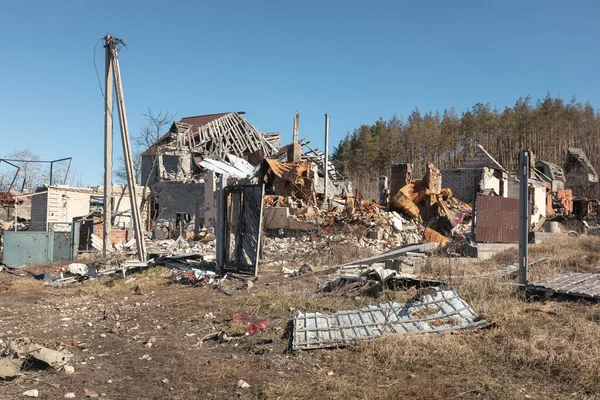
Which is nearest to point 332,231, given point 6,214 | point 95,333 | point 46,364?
point 95,333

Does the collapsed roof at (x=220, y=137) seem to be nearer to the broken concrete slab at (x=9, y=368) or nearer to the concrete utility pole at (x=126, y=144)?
the concrete utility pole at (x=126, y=144)

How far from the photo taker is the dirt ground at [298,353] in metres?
3.98

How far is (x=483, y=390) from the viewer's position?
3.82 meters

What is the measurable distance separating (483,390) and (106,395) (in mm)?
3077

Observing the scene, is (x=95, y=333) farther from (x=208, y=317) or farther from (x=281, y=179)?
(x=281, y=179)

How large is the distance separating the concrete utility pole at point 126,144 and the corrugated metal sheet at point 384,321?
6605mm

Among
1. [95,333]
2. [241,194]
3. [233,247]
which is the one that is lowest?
[95,333]

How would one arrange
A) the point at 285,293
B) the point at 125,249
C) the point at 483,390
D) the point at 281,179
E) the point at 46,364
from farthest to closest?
the point at 281,179, the point at 125,249, the point at 285,293, the point at 46,364, the point at 483,390

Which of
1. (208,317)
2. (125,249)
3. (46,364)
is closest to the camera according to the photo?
(46,364)

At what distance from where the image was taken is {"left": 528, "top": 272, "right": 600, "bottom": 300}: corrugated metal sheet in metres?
6.35

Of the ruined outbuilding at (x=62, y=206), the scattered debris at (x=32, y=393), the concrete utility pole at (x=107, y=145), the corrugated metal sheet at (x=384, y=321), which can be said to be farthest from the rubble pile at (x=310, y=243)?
the scattered debris at (x=32, y=393)

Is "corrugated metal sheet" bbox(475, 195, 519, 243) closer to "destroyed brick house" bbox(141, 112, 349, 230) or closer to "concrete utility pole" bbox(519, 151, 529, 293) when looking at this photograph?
"concrete utility pole" bbox(519, 151, 529, 293)

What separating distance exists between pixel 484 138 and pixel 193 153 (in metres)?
28.0

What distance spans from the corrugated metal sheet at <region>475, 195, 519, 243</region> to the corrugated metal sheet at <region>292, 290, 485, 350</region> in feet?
20.8
